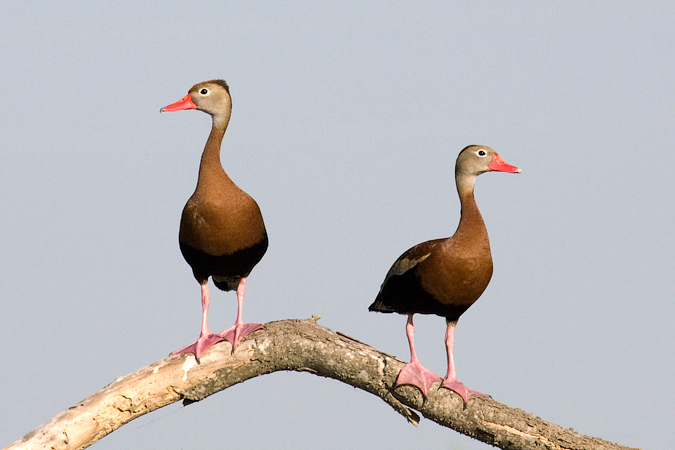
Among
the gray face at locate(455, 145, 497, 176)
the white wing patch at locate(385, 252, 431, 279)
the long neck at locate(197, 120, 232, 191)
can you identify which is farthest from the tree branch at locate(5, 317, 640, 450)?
the gray face at locate(455, 145, 497, 176)

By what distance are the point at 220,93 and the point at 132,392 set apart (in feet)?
8.30

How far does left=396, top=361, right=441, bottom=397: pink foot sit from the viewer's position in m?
7.14

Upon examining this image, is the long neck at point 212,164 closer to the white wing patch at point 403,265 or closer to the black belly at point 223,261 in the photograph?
the black belly at point 223,261

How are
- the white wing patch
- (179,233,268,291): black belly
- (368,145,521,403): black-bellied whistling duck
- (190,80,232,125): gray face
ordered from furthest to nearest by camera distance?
(190,80,232,125): gray face, (179,233,268,291): black belly, the white wing patch, (368,145,521,403): black-bellied whistling duck

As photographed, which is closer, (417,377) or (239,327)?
(417,377)

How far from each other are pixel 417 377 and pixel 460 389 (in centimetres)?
34

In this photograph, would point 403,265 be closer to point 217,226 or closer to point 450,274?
point 450,274

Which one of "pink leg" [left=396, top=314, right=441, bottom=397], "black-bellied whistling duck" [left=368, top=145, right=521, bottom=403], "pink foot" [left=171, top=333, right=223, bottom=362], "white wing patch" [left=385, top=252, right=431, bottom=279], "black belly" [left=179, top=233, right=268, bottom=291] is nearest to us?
"black-bellied whistling duck" [left=368, top=145, right=521, bottom=403]

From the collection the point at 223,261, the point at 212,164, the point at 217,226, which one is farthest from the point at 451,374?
the point at 212,164

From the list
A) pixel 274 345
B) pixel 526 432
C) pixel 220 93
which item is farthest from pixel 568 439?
pixel 220 93

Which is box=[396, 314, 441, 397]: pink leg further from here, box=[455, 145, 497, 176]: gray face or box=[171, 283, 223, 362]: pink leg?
box=[171, 283, 223, 362]: pink leg

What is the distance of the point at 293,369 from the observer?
25.1 feet

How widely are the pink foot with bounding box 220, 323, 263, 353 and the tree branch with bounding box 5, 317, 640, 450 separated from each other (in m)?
0.05

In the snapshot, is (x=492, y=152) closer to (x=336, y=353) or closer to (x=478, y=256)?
(x=478, y=256)
